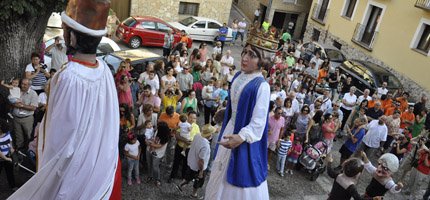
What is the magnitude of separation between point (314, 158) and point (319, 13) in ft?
57.0

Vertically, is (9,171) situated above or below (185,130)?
below

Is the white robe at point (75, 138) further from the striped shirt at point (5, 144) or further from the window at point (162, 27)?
the window at point (162, 27)

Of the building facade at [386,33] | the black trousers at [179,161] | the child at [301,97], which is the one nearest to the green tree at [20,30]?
the black trousers at [179,161]

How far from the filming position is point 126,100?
24.0 feet

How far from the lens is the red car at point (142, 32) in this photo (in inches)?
588

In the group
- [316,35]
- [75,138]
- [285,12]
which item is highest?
[75,138]

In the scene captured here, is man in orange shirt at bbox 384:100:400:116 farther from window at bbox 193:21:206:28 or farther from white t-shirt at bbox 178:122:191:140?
window at bbox 193:21:206:28

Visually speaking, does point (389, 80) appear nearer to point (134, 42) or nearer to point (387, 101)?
point (387, 101)

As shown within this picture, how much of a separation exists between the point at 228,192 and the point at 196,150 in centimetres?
247

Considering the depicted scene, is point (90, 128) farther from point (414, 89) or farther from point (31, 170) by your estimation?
point (414, 89)

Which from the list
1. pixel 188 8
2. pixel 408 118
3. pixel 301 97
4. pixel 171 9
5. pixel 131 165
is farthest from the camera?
pixel 188 8

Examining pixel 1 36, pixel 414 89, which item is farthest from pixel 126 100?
pixel 414 89

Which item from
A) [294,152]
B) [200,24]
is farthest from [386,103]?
[200,24]

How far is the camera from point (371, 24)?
18.8 meters
